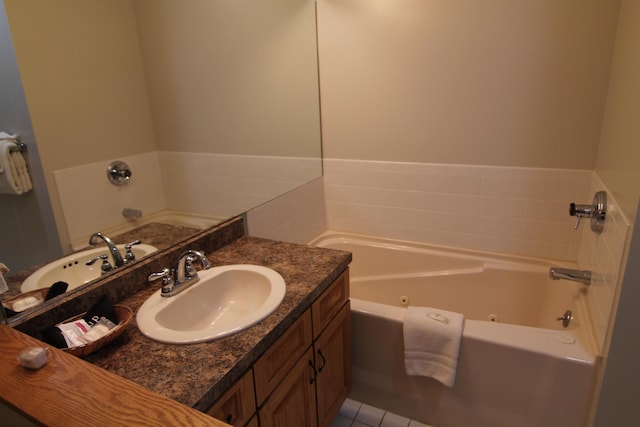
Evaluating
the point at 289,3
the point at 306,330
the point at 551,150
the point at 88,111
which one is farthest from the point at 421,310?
the point at 289,3

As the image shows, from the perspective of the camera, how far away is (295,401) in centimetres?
134

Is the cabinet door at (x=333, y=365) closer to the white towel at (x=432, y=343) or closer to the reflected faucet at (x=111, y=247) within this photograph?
the white towel at (x=432, y=343)

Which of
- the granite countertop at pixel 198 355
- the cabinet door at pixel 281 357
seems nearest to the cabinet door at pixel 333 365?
the cabinet door at pixel 281 357

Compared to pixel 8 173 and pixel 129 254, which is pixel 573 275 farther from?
pixel 8 173

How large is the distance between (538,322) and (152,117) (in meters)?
2.10

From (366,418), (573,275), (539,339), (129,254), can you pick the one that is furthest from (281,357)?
(573,275)

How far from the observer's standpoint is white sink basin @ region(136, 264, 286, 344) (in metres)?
1.12

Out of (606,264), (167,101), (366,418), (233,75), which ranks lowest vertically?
(366,418)

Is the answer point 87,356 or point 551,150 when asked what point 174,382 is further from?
point 551,150

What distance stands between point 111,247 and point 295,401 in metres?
0.79

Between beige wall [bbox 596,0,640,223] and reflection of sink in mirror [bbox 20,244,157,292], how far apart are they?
1.67 meters

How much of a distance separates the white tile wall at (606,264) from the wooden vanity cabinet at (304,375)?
93cm

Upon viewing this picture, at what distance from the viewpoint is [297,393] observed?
1343 millimetres

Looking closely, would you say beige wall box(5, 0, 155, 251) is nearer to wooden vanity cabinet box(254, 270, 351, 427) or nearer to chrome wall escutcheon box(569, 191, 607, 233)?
wooden vanity cabinet box(254, 270, 351, 427)
